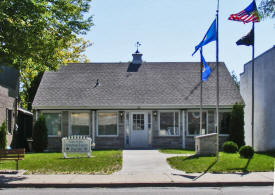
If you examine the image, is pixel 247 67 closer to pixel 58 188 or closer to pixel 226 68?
pixel 226 68

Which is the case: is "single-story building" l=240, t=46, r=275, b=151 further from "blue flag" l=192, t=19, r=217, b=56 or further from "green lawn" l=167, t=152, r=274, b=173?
"blue flag" l=192, t=19, r=217, b=56

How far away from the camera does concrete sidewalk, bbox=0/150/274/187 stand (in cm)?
1131

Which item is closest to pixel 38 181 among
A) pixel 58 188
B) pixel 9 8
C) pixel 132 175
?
pixel 58 188

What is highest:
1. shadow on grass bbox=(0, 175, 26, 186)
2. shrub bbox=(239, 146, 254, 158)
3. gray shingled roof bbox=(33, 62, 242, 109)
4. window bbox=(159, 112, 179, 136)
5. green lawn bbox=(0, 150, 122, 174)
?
gray shingled roof bbox=(33, 62, 242, 109)

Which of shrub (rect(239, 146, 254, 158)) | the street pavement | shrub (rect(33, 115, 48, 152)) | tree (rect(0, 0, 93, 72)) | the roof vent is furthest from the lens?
the roof vent

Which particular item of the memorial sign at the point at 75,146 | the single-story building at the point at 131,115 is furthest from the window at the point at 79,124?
the memorial sign at the point at 75,146

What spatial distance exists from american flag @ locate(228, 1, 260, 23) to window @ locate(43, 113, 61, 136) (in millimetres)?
11957

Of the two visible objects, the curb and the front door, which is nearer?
the curb

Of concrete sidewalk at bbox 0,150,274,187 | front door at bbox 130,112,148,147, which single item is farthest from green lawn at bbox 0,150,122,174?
front door at bbox 130,112,148,147

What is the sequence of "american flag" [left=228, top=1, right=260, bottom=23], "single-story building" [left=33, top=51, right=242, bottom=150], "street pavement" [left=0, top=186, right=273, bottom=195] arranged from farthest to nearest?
"single-story building" [left=33, top=51, right=242, bottom=150], "american flag" [left=228, top=1, right=260, bottom=23], "street pavement" [left=0, top=186, right=273, bottom=195]

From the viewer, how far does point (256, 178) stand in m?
12.0

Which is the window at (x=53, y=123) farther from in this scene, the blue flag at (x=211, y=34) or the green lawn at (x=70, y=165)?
the blue flag at (x=211, y=34)

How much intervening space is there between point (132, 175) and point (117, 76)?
1349cm

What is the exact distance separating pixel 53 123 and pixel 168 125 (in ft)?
22.9
